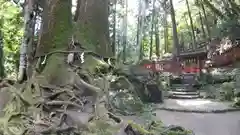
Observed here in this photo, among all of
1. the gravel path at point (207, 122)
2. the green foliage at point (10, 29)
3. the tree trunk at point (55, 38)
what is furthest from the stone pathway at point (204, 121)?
the green foliage at point (10, 29)

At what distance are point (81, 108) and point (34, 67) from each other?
179 centimetres

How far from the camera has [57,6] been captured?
6844 mm

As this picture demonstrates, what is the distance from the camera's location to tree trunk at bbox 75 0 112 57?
7406mm

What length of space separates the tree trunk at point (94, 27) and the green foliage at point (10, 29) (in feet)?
20.2

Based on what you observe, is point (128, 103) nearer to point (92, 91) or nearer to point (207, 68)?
point (92, 91)

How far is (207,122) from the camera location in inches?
302

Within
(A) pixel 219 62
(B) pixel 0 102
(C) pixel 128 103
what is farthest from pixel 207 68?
(B) pixel 0 102

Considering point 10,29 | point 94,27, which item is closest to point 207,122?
point 94,27

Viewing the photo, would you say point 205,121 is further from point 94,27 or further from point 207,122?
point 94,27

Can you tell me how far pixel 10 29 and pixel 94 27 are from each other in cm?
1065

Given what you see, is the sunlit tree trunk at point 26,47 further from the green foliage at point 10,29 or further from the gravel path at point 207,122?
the green foliage at point 10,29

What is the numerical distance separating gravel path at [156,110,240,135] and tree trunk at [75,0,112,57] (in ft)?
8.34

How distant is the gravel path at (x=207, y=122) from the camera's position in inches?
256

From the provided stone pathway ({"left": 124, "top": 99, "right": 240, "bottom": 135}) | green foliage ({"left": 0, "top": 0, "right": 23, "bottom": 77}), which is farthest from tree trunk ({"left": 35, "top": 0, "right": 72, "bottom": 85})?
green foliage ({"left": 0, "top": 0, "right": 23, "bottom": 77})
